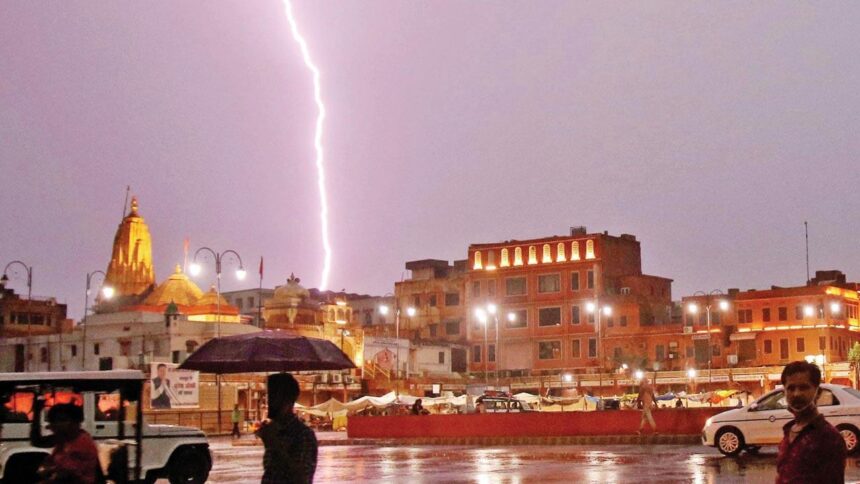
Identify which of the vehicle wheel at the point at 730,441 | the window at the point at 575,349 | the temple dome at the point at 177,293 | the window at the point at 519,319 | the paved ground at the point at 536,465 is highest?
the temple dome at the point at 177,293

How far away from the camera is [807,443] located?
21.0ft

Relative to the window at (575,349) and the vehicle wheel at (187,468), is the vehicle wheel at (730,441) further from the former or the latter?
the window at (575,349)

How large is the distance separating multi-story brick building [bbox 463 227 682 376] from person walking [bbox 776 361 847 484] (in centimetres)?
7717

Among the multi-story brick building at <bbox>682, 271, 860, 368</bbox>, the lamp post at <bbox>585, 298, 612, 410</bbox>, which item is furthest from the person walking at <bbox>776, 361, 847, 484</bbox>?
the lamp post at <bbox>585, 298, 612, 410</bbox>

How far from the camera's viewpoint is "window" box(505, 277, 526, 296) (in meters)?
92.8

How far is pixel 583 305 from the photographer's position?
290ft

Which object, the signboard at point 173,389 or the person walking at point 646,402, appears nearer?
the person walking at point 646,402

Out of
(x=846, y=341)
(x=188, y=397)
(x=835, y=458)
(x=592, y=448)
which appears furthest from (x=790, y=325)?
(x=835, y=458)

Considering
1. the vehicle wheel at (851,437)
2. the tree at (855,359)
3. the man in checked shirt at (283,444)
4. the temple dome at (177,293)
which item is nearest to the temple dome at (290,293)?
the temple dome at (177,293)

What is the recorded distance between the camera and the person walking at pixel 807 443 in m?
6.37

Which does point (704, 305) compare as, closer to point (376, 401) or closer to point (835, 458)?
point (376, 401)

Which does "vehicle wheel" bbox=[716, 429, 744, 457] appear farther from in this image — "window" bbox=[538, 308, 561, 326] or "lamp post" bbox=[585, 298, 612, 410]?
"window" bbox=[538, 308, 561, 326]

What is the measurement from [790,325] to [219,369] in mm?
67555

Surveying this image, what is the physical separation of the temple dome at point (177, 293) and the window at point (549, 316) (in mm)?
26060
